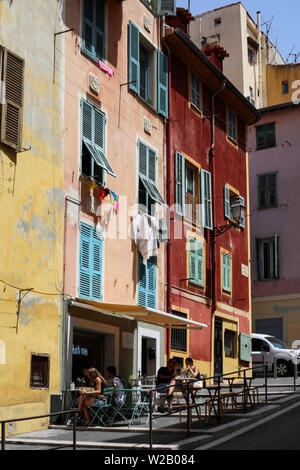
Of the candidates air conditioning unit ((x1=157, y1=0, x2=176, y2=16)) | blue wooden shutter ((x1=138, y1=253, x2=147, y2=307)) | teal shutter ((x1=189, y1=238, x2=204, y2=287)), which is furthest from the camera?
teal shutter ((x1=189, y1=238, x2=204, y2=287))

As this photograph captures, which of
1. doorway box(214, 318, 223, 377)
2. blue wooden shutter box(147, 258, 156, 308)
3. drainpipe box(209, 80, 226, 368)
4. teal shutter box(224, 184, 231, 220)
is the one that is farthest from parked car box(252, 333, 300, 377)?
blue wooden shutter box(147, 258, 156, 308)

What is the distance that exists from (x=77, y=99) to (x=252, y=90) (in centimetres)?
2744

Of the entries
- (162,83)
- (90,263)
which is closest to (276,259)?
(162,83)

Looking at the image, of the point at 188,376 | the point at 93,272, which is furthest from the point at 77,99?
the point at 188,376

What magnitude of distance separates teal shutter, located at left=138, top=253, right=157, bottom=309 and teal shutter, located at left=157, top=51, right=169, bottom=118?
437 centimetres

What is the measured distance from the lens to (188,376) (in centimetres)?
2017

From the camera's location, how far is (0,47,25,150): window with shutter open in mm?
15547

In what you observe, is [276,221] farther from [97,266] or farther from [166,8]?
[97,266]

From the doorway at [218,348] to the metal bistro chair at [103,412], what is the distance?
879 centimetres

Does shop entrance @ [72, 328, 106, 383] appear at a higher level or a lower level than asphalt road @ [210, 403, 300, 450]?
higher

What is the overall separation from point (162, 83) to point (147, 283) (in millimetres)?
5774

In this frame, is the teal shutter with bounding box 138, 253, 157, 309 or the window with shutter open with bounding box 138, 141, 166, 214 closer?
the teal shutter with bounding box 138, 253, 157, 309

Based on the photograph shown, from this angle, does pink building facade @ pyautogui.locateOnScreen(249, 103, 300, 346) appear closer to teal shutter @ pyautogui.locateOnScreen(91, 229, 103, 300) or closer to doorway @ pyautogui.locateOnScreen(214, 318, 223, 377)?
doorway @ pyautogui.locateOnScreen(214, 318, 223, 377)

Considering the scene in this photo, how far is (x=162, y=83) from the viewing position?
2261 cm
